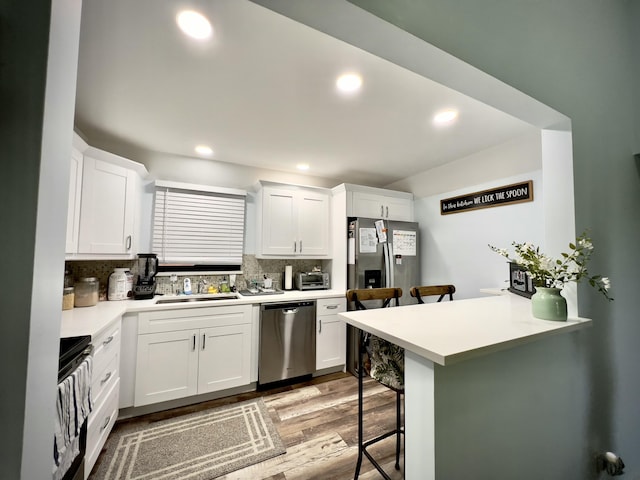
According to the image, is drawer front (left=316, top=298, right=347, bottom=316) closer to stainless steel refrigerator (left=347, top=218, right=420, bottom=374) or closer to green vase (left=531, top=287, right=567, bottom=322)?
stainless steel refrigerator (left=347, top=218, right=420, bottom=374)

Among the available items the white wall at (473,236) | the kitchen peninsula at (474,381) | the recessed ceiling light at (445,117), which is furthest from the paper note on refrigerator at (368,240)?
the kitchen peninsula at (474,381)

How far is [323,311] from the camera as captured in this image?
2812 millimetres

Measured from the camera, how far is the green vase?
45.3 inches

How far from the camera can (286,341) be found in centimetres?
258

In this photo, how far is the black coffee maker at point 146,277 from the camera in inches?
95.4

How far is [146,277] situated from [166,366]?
92 cm

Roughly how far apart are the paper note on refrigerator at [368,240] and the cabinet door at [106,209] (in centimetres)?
239

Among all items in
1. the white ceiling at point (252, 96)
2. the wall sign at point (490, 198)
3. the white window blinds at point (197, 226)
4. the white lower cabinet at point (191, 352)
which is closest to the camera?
the white ceiling at point (252, 96)

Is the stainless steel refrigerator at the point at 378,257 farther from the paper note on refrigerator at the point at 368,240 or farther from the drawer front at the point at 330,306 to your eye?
the drawer front at the point at 330,306

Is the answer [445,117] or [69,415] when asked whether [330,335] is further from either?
[445,117]

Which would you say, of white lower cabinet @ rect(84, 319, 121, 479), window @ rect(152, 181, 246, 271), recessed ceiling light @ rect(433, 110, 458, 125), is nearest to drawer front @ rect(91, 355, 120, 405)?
white lower cabinet @ rect(84, 319, 121, 479)

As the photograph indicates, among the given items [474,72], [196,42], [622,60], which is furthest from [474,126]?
[196,42]

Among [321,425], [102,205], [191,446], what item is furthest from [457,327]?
[102,205]

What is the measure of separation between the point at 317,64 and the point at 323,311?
2300 millimetres
